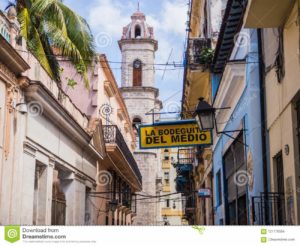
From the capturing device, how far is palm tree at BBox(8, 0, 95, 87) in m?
4.71

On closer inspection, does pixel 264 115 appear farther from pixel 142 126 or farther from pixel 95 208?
pixel 95 208

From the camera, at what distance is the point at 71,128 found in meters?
7.06

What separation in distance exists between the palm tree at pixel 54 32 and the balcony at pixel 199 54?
10.7 ft

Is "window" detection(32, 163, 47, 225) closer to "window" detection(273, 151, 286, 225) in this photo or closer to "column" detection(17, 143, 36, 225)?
"column" detection(17, 143, 36, 225)

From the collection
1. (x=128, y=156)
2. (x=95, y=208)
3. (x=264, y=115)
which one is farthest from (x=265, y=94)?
(x=128, y=156)

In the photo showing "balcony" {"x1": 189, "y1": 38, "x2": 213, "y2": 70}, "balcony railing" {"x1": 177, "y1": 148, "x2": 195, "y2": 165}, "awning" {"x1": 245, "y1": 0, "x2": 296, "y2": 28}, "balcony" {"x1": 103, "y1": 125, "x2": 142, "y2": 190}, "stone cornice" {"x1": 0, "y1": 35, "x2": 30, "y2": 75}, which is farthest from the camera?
"balcony railing" {"x1": 177, "y1": 148, "x2": 195, "y2": 165}

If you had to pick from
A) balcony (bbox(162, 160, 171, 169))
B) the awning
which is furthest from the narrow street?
balcony (bbox(162, 160, 171, 169))

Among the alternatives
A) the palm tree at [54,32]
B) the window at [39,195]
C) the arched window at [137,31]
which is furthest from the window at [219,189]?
the arched window at [137,31]

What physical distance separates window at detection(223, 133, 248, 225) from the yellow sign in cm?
53

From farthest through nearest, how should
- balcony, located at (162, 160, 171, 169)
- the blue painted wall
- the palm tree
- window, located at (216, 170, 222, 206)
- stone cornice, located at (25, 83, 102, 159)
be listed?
balcony, located at (162, 160, 171, 169)
window, located at (216, 170, 222, 206)
the blue painted wall
stone cornice, located at (25, 83, 102, 159)
the palm tree

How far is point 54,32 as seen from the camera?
5.14m

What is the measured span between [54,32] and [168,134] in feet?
6.93

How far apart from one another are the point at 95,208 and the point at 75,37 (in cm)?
548

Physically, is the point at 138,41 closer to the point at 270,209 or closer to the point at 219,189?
the point at 270,209
